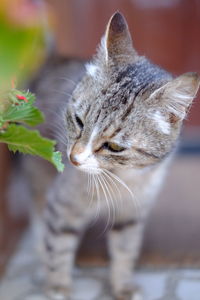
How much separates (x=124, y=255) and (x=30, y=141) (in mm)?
1184

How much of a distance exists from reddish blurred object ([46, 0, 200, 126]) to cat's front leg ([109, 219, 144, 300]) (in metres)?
1.10

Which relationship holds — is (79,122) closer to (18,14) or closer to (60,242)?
(60,242)

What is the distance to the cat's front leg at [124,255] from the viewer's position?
198 centimetres

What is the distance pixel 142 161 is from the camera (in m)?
1.49

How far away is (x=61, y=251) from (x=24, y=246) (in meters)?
Result: 0.60

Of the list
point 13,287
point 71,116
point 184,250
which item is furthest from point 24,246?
point 71,116

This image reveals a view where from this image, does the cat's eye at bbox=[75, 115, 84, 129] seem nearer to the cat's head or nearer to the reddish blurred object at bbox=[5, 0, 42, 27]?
the cat's head

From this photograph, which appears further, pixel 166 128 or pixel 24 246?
pixel 24 246

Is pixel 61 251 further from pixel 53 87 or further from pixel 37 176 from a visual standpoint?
pixel 53 87

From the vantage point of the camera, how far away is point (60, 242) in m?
1.86

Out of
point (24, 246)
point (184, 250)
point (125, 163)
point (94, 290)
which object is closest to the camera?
point (125, 163)

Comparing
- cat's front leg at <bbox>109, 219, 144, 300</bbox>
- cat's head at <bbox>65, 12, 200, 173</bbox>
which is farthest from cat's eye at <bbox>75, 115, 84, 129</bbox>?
cat's front leg at <bbox>109, 219, 144, 300</bbox>

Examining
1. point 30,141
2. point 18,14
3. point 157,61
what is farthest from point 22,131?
point 157,61

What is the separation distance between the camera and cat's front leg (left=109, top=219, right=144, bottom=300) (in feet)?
6.49
